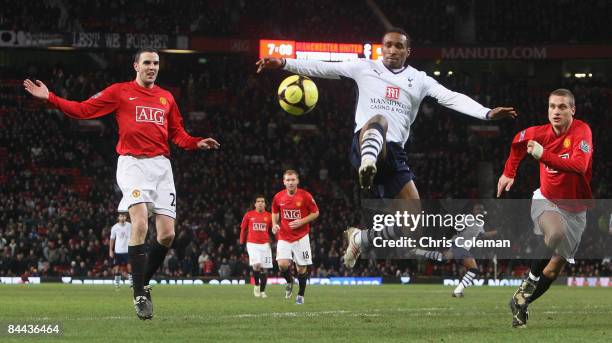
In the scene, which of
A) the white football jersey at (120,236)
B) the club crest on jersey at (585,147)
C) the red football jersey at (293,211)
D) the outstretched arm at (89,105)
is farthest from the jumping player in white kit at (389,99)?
the white football jersey at (120,236)

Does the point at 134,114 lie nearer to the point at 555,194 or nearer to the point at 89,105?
the point at 89,105

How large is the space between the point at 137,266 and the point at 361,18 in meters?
37.9

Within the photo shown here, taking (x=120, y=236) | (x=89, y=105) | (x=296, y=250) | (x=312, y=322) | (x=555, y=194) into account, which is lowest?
(x=312, y=322)

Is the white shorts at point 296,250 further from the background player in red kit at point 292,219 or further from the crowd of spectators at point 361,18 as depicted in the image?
the crowd of spectators at point 361,18

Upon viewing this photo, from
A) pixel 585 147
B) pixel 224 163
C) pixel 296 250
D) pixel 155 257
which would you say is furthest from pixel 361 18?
pixel 585 147

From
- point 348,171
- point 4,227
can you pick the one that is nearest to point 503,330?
point 4,227

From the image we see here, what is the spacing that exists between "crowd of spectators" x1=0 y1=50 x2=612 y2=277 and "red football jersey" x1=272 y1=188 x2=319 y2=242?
1368 cm

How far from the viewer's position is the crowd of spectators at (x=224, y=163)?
3412 cm

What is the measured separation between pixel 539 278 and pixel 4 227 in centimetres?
2787

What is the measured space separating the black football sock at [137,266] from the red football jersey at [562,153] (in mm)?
4256

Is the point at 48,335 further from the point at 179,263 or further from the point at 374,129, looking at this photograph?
the point at 179,263

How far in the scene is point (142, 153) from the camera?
11.0m

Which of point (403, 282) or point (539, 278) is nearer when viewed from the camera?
point (539, 278)

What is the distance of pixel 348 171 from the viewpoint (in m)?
42.0
